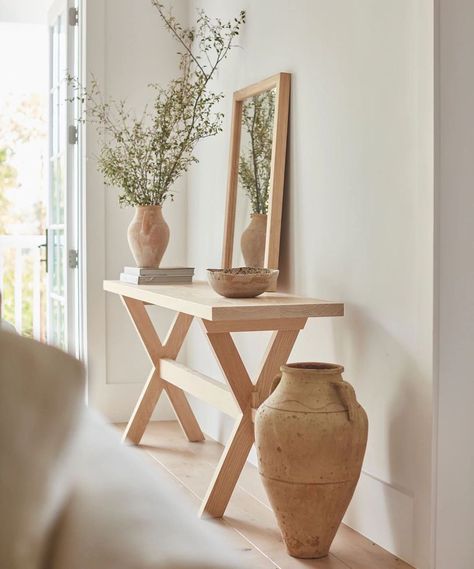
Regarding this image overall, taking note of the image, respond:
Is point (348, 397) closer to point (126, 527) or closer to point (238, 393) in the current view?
point (238, 393)

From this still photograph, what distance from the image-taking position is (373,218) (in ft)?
8.80

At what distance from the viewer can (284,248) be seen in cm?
332

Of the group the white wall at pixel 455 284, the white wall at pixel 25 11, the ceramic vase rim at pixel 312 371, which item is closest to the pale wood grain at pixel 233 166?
the ceramic vase rim at pixel 312 371

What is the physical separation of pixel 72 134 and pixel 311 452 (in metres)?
2.60

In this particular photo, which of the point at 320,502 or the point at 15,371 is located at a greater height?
the point at 15,371

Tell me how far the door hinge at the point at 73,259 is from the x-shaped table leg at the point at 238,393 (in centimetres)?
181

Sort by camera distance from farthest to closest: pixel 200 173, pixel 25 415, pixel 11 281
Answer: pixel 11 281 → pixel 200 173 → pixel 25 415

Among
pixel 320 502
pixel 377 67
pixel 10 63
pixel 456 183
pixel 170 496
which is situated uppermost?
pixel 10 63

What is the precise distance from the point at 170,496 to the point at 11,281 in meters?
9.17

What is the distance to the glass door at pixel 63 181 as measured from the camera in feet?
14.8

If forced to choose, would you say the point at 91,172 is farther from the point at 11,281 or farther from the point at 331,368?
the point at 11,281

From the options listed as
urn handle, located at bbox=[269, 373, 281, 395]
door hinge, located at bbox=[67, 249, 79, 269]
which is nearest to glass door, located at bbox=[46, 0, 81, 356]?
door hinge, located at bbox=[67, 249, 79, 269]

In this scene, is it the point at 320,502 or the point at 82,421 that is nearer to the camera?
the point at 82,421

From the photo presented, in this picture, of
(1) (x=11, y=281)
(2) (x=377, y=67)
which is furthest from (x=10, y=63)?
(2) (x=377, y=67)
